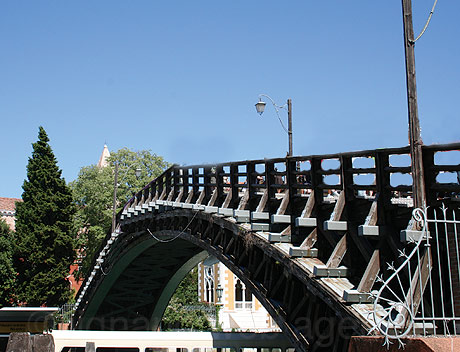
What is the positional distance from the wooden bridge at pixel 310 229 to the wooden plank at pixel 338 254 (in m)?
0.02

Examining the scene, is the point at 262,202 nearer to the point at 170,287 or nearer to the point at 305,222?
the point at 305,222

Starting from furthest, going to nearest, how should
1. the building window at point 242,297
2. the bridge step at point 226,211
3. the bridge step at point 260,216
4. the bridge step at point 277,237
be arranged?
the building window at point 242,297 → the bridge step at point 226,211 → the bridge step at point 260,216 → the bridge step at point 277,237

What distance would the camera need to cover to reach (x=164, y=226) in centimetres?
2588

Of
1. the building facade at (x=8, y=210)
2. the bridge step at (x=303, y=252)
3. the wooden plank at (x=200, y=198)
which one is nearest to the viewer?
the bridge step at (x=303, y=252)

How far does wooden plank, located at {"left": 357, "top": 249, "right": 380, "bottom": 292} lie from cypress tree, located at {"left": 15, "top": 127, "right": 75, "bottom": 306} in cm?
4235

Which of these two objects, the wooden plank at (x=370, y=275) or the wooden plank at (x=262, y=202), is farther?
the wooden plank at (x=262, y=202)

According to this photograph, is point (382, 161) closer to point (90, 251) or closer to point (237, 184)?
point (237, 184)

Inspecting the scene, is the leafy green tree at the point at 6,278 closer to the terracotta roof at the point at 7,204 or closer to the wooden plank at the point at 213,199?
the terracotta roof at the point at 7,204

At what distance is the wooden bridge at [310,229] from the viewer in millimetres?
10078

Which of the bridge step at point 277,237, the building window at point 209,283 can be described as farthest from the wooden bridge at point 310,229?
the building window at point 209,283

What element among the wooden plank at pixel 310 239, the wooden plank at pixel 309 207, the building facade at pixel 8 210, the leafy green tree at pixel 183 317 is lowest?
the leafy green tree at pixel 183 317

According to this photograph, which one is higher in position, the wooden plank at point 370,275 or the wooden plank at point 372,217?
the wooden plank at point 372,217

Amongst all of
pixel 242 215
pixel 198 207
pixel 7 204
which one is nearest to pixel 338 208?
pixel 242 215

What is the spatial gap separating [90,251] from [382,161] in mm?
46267
